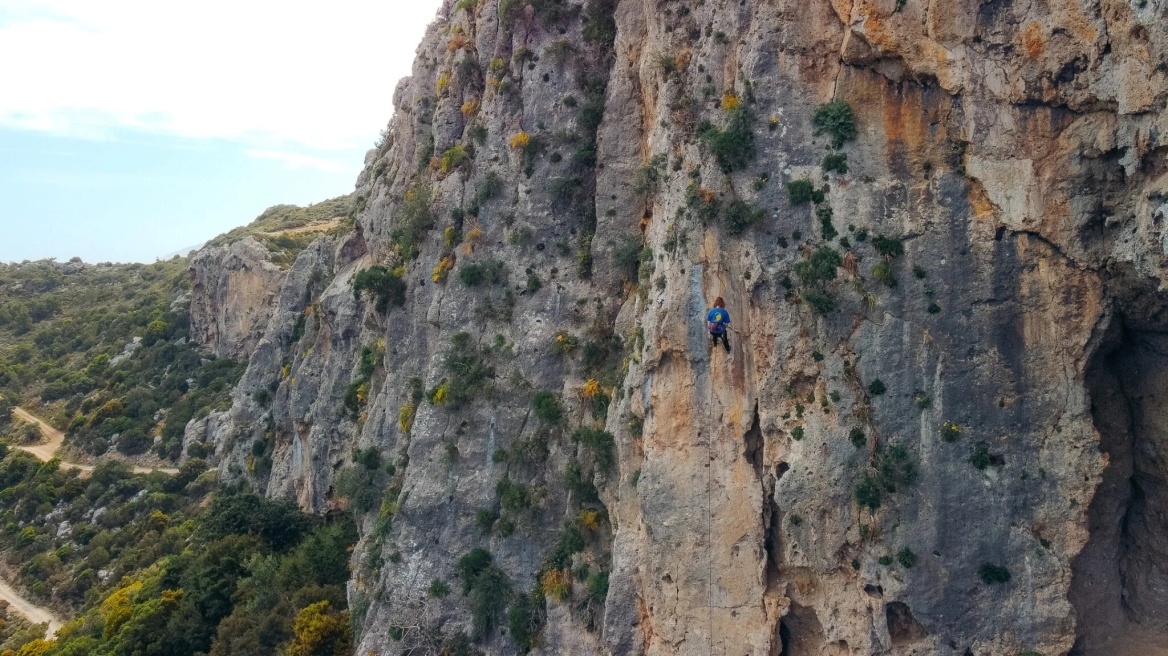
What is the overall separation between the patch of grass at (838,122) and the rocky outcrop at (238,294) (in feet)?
155

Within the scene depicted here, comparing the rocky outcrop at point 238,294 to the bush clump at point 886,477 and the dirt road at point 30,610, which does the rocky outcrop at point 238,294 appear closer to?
the dirt road at point 30,610

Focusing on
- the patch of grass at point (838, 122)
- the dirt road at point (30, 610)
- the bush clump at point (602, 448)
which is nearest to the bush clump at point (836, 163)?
the patch of grass at point (838, 122)

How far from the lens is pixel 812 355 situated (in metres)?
19.3

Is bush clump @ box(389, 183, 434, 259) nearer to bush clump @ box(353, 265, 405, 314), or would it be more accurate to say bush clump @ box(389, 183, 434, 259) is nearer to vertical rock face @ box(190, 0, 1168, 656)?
bush clump @ box(353, 265, 405, 314)

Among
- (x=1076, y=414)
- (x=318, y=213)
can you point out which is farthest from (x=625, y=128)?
(x=318, y=213)

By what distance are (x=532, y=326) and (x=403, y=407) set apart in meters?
7.17

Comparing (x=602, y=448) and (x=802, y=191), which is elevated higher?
(x=802, y=191)

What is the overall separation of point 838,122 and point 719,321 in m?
6.38

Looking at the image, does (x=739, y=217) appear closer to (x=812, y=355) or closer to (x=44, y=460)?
(x=812, y=355)

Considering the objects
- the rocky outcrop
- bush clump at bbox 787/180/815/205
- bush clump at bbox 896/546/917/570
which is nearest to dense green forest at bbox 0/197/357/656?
the rocky outcrop

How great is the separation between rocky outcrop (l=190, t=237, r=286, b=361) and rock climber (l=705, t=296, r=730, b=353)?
4507 centimetres

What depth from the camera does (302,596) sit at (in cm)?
3092

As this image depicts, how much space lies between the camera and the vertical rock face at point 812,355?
683 inches

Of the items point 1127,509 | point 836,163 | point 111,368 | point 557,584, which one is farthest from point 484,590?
point 111,368
